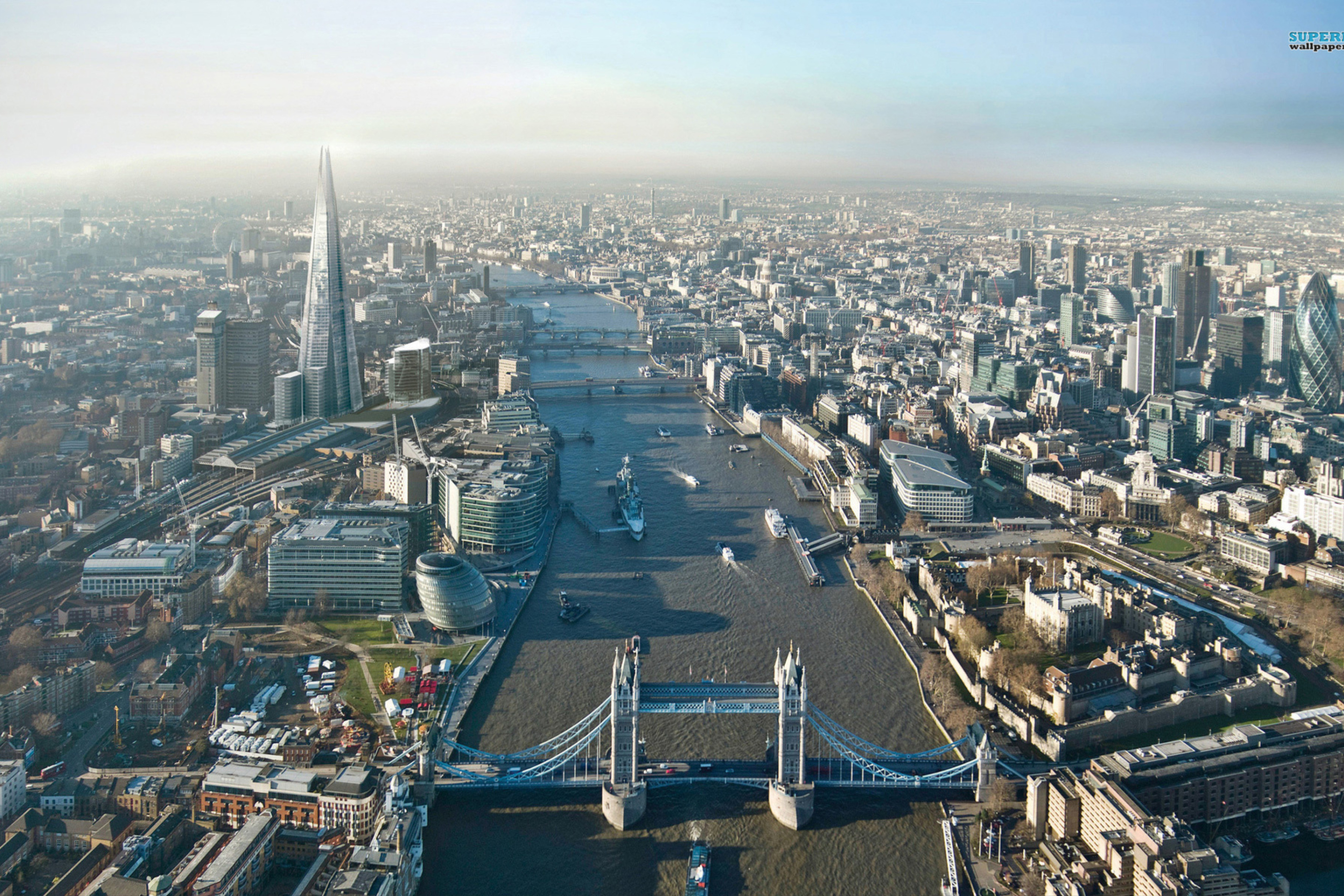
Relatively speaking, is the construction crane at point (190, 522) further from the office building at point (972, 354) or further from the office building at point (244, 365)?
the office building at point (972, 354)

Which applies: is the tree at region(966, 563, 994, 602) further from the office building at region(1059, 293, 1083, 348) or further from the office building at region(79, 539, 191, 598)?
the office building at region(1059, 293, 1083, 348)

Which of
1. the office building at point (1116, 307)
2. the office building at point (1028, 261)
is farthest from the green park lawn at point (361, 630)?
the office building at point (1028, 261)

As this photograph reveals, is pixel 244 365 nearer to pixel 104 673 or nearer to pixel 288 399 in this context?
pixel 288 399

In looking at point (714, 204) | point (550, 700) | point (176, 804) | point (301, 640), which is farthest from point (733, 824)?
point (714, 204)

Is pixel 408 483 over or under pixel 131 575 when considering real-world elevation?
over

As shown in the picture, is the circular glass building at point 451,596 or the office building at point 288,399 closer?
the circular glass building at point 451,596

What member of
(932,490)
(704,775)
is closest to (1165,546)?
(932,490)

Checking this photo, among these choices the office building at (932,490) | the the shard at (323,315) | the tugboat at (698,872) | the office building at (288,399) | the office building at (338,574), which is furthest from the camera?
the the shard at (323,315)
